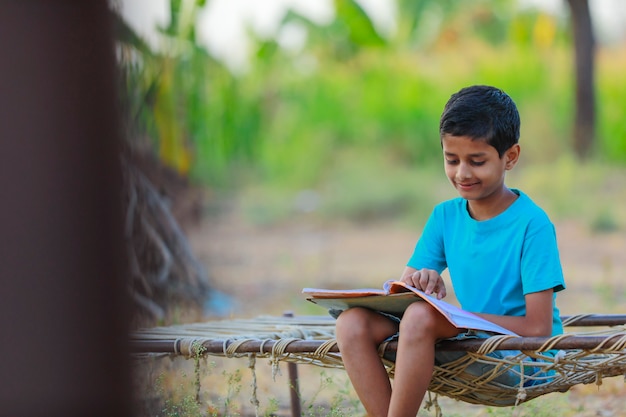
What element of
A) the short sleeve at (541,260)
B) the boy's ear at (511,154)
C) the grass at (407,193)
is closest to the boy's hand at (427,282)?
the short sleeve at (541,260)

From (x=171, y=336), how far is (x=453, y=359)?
916 millimetres

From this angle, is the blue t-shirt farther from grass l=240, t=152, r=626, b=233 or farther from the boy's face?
grass l=240, t=152, r=626, b=233

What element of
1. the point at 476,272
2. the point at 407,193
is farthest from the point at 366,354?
the point at 407,193

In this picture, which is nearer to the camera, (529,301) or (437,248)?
(529,301)

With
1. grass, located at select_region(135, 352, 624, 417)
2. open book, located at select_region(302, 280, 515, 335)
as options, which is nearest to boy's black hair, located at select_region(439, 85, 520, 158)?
open book, located at select_region(302, 280, 515, 335)

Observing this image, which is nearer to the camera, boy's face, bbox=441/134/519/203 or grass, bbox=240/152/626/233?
boy's face, bbox=441/134/519/203

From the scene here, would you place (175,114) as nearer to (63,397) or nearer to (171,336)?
(171,336)

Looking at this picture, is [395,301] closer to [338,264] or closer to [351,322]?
[351,322]

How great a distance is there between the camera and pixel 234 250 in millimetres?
9344

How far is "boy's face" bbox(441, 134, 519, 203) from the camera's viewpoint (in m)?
2.21

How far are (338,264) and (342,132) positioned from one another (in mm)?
3964

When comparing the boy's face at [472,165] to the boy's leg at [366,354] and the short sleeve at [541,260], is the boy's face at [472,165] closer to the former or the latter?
the short sleeve at [541,260]

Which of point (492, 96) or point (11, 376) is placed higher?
point (492, 96)

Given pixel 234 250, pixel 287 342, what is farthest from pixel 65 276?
pixel 234 250
